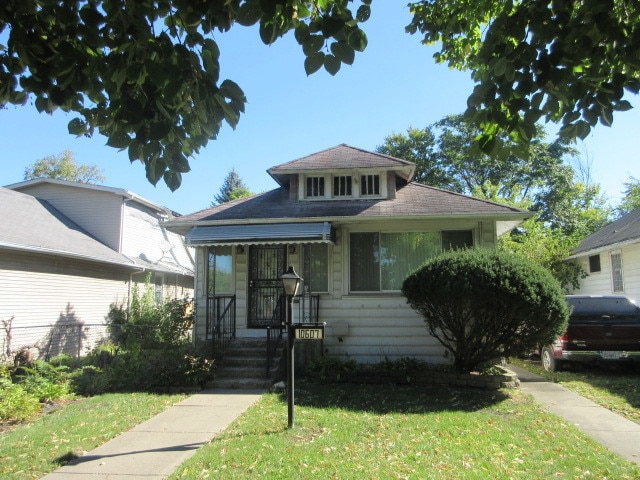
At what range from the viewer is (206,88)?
3.12 m

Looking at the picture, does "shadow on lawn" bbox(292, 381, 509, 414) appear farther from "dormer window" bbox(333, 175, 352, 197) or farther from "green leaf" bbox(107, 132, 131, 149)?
"green leaf" bbox(107, 132, 131, 149)

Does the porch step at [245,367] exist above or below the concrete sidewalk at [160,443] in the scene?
above

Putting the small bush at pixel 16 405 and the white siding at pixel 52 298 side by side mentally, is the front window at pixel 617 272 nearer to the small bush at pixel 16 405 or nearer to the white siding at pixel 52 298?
the white siding at pixel 52 298

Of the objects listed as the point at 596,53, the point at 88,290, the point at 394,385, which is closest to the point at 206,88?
the point at 596,53

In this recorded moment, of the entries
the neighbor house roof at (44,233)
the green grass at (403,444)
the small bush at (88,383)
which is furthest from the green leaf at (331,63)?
the neighbor house roof at (44,233)

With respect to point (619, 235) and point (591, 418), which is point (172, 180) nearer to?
point (591, 418)

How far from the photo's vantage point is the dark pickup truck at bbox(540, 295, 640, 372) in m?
9.27

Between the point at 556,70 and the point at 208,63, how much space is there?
8.03 ft

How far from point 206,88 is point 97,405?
619 centimetres

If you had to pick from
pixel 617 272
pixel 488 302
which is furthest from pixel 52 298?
pixel 617 272

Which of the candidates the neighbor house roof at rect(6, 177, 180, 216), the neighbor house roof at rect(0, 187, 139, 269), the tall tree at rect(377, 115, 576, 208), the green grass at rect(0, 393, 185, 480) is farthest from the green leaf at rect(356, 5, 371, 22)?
the tall tree at rect(377, 115, 576, 208)

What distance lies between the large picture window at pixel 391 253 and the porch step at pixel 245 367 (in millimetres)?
2435

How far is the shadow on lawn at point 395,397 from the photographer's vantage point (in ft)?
23.2

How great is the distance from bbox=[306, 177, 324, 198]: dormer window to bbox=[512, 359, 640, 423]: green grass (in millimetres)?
6413
